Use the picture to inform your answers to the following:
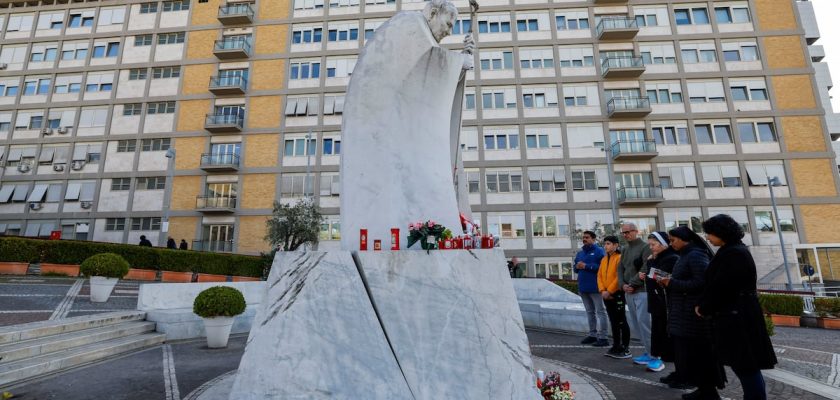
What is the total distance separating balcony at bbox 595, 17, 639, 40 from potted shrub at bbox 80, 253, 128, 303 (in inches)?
1219

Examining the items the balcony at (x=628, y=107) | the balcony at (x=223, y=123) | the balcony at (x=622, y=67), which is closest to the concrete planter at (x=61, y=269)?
the balcony at (x=223, y=123)

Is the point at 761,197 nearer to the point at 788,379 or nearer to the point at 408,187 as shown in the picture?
the point at 788,379

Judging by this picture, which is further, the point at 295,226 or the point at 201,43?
the point at 201,43

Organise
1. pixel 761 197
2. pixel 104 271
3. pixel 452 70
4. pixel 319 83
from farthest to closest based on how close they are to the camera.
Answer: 1. pixel 319 83
2. pixel 761 197
3. pixel 104 271
4. pixel 452 70

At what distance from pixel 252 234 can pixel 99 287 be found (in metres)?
17.4

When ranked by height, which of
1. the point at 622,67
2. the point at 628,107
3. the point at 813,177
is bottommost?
the point at 813,177

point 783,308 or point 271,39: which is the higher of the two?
point 271,39

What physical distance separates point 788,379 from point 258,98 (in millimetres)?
31642

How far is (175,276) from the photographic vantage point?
1841cm

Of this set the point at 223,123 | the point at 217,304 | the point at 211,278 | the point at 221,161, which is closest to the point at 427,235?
the point at 217,304

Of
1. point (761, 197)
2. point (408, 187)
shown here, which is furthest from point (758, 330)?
point (761, 197)

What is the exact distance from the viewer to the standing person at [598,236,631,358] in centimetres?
593

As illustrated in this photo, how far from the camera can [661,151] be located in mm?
27109

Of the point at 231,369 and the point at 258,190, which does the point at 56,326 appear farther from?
the point at 258,190
